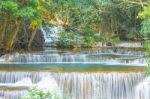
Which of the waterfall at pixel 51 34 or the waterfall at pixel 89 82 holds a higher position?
the waterfall at pixel 51 34

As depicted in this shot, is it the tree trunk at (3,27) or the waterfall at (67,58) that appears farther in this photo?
the tree trunk at (3,27)

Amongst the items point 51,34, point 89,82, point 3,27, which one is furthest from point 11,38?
point 89,82

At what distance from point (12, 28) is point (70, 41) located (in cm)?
372

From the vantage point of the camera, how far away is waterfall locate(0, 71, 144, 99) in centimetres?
1450

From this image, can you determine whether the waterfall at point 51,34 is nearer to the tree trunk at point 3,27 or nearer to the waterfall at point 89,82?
the tree trunk at point 3,27

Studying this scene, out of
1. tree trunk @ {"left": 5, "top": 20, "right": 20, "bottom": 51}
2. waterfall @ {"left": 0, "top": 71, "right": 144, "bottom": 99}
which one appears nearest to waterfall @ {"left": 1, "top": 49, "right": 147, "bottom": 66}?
tree trunk @ {"left": 5, "top": 20, "right": 20, "bottom": 51}

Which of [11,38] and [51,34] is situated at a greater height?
[11,38]

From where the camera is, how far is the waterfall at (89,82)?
1450cm

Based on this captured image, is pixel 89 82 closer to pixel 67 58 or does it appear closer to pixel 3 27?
pixel 67 58

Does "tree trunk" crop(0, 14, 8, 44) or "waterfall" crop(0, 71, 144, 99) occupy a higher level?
"tree trunk" crop(0, 14, 8, 44)

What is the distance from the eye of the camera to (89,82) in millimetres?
14602

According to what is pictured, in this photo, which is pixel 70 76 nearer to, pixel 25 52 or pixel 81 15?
pixel 25 52

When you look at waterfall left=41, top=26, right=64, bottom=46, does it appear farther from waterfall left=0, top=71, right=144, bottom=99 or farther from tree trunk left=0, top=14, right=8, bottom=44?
waterfall left=0, top=71, right=144, bottom=99

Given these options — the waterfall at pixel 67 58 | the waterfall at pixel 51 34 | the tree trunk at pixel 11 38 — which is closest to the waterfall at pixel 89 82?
the waterfall at pixel 67 58
